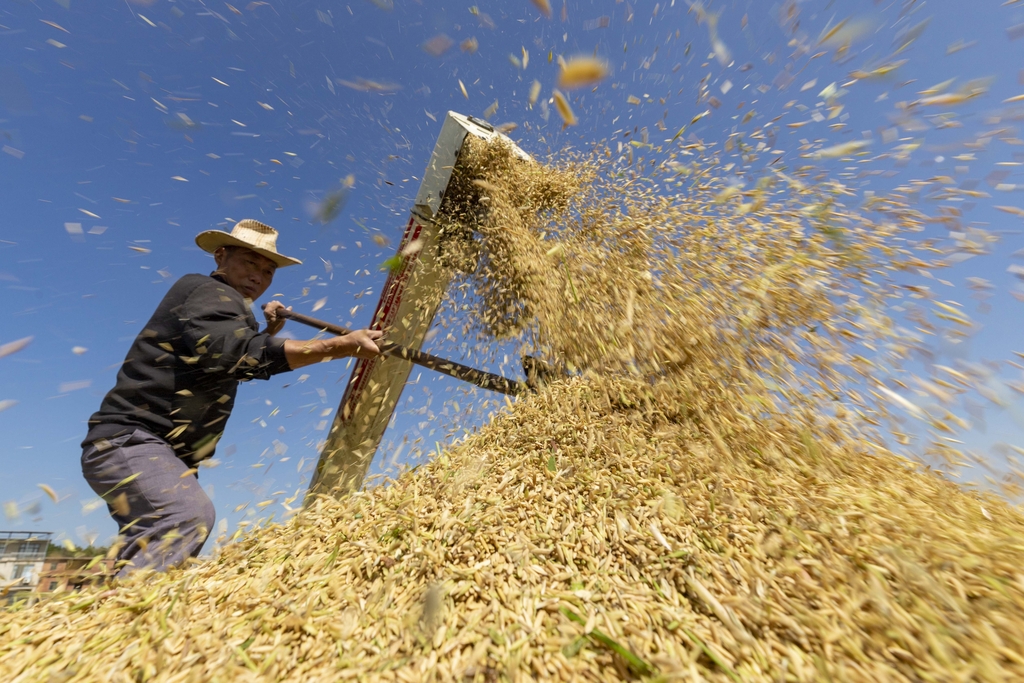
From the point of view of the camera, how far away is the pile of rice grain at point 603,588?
1017 millimetres

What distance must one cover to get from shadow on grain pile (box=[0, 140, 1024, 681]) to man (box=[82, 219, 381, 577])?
1.67 feet

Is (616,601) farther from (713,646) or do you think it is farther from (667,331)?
(667,331)

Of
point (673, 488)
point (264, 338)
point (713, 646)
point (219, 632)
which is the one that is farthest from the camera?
point (264, 338)

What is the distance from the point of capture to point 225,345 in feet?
7.18

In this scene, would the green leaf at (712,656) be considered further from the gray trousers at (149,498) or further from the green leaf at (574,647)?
the gray trousers at (149,498)

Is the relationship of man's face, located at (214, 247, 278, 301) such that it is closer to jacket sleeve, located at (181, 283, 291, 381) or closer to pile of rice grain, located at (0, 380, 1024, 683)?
jacket sleeve, located at (181, 283, 291, 381)

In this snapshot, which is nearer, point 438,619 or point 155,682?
point 155,682

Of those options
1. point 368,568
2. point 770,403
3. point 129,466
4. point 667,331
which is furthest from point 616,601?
point 129,466

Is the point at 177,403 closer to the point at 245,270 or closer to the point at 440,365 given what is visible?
the point at 245,270

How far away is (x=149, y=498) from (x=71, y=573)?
39 centimetres

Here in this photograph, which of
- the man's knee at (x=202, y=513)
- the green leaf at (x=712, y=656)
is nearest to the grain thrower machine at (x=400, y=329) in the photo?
the man's knee at (x=202, y=513)

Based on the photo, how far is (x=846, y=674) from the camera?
0.92 metres

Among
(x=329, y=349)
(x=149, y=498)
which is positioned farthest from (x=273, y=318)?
(x=149, y=498)

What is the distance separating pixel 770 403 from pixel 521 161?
2.28 meters
